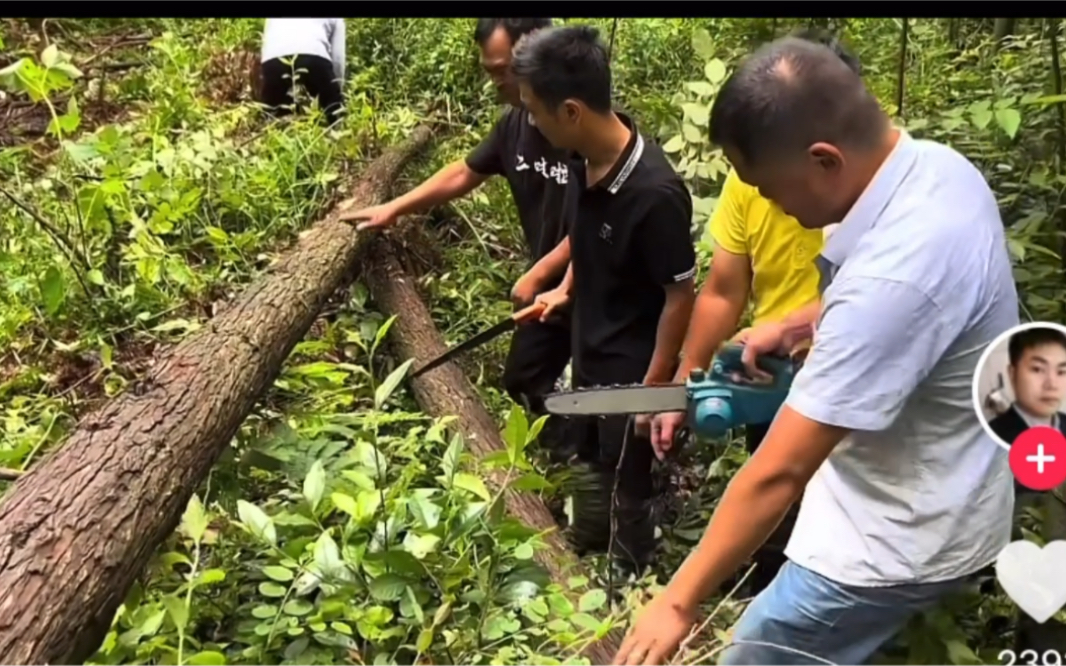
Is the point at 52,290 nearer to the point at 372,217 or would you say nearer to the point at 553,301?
the point at 372,217

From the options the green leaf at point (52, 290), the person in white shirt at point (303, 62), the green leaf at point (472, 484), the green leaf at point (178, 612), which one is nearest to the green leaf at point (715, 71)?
the person in white shirt at point (303, 62)

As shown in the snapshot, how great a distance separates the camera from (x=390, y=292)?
4.45 ft

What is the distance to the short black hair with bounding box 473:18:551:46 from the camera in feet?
3.10

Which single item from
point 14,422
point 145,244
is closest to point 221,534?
point 14,422

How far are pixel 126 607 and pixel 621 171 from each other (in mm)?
666

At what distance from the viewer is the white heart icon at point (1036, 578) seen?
0.80 metres

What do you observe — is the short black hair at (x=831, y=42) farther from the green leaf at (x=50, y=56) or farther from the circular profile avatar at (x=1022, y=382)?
the green leaf at (x=50, y=56)

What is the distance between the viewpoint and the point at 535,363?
47.6 inches

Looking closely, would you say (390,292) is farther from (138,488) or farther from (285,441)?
(138,488)

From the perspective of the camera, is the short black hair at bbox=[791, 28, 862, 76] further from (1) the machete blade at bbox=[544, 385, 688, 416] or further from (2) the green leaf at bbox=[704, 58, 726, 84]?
(1) the machete blade at bbox=[544, 385, 688, 416]

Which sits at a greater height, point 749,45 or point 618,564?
point 749,45

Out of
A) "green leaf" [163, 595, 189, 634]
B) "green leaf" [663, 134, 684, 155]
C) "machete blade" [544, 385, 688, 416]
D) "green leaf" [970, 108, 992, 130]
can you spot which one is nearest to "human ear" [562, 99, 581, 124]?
"green leaf" [663, 134, 684, 155]

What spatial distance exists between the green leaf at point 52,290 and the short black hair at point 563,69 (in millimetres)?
650

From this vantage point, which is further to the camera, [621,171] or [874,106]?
[621,171]
